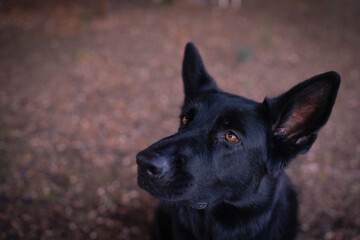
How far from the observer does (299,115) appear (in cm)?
206

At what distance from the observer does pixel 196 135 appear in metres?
2.20

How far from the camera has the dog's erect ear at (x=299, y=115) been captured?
72.5 inches

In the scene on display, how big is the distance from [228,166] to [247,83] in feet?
16.2

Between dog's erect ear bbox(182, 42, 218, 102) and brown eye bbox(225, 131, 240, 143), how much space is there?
2.16ft

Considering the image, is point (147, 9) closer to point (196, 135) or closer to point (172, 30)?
point (172, 30)

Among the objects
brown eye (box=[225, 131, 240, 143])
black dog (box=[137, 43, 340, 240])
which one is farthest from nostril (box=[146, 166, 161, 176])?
brown eye (box=[225, 131, 240, 143])

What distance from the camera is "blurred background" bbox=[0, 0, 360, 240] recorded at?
3889mm

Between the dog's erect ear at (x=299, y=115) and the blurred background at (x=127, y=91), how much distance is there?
2261 millimetres

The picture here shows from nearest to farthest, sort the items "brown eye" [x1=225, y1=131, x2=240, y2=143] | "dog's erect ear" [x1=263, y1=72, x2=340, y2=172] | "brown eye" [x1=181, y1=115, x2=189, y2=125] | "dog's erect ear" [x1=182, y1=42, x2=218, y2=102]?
1. "dog's erect ear" [x1=263, y1=72, x2=340, y2=172]
2. "brown eye" [x1=225, y1=131, x2=240, y2=143]
3. "brown eye" [x1=181, y1=115, x2=189, y2=125]
4. "dog's erect ear" [x1=182, y1=42, x2=218, y2=102]

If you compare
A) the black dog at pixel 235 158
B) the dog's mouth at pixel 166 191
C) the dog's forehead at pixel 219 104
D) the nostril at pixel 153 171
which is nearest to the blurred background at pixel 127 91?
the black dog at pixel 235 158

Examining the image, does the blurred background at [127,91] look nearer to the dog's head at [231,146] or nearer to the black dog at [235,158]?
the black dog at [235,158]

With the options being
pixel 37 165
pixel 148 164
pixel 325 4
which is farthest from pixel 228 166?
pixel 325 4

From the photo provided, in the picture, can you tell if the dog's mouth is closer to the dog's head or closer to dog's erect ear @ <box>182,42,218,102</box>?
the dog's head

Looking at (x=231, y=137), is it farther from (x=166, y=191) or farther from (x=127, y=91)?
(x=127, y=91)
